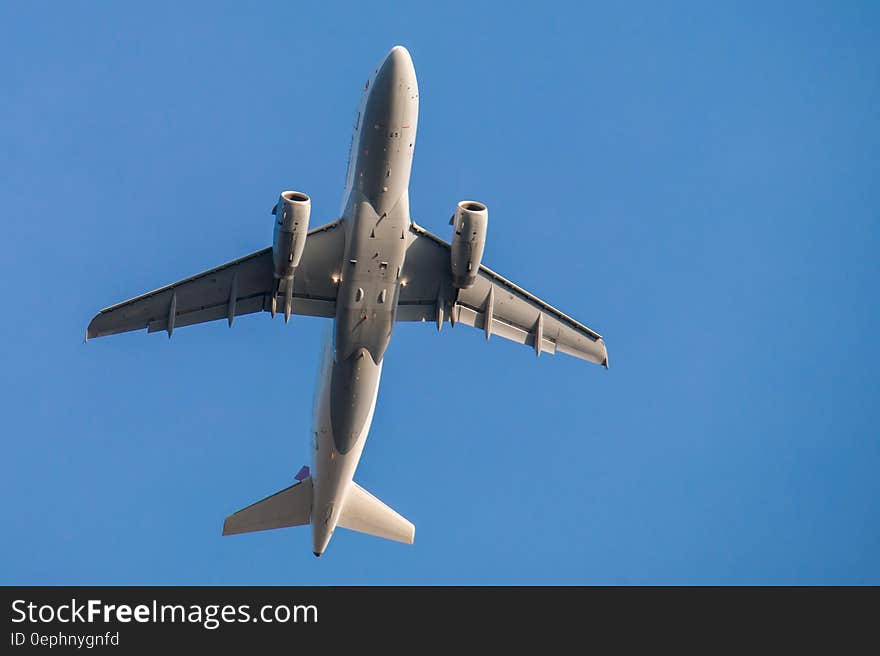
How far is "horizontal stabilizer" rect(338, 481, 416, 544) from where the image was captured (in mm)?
41875

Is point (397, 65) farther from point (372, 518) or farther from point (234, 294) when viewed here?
point (372, 518)

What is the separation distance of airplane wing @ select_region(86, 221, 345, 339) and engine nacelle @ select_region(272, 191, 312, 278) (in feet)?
5.03

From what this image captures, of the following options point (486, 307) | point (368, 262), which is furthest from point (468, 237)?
point (486, 307)

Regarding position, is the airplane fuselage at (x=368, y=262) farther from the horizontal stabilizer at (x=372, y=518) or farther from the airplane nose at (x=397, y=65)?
the horizontal stabilizer at (x=372, y=518)

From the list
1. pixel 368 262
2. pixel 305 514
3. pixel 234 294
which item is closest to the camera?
pixel 368 262

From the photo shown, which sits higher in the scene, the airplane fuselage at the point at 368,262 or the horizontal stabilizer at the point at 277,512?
the airplane fuselage at the point at 368,262

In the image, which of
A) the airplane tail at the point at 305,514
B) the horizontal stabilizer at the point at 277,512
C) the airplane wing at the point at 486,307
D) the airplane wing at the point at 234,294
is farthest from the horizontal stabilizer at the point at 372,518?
the airplane wing at the point at 234,294

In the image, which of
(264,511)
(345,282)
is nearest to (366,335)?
(345,282)

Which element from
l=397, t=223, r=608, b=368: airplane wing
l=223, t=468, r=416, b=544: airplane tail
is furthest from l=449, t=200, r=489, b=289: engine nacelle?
l=223, t=468, r=416, b=544: airplane tail

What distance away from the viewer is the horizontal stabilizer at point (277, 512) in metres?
41.2

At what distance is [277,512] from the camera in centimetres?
4159

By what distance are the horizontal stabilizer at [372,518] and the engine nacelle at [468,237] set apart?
9.74m

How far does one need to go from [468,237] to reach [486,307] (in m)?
4.45

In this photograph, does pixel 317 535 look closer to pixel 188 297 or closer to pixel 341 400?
pixel 341 400
